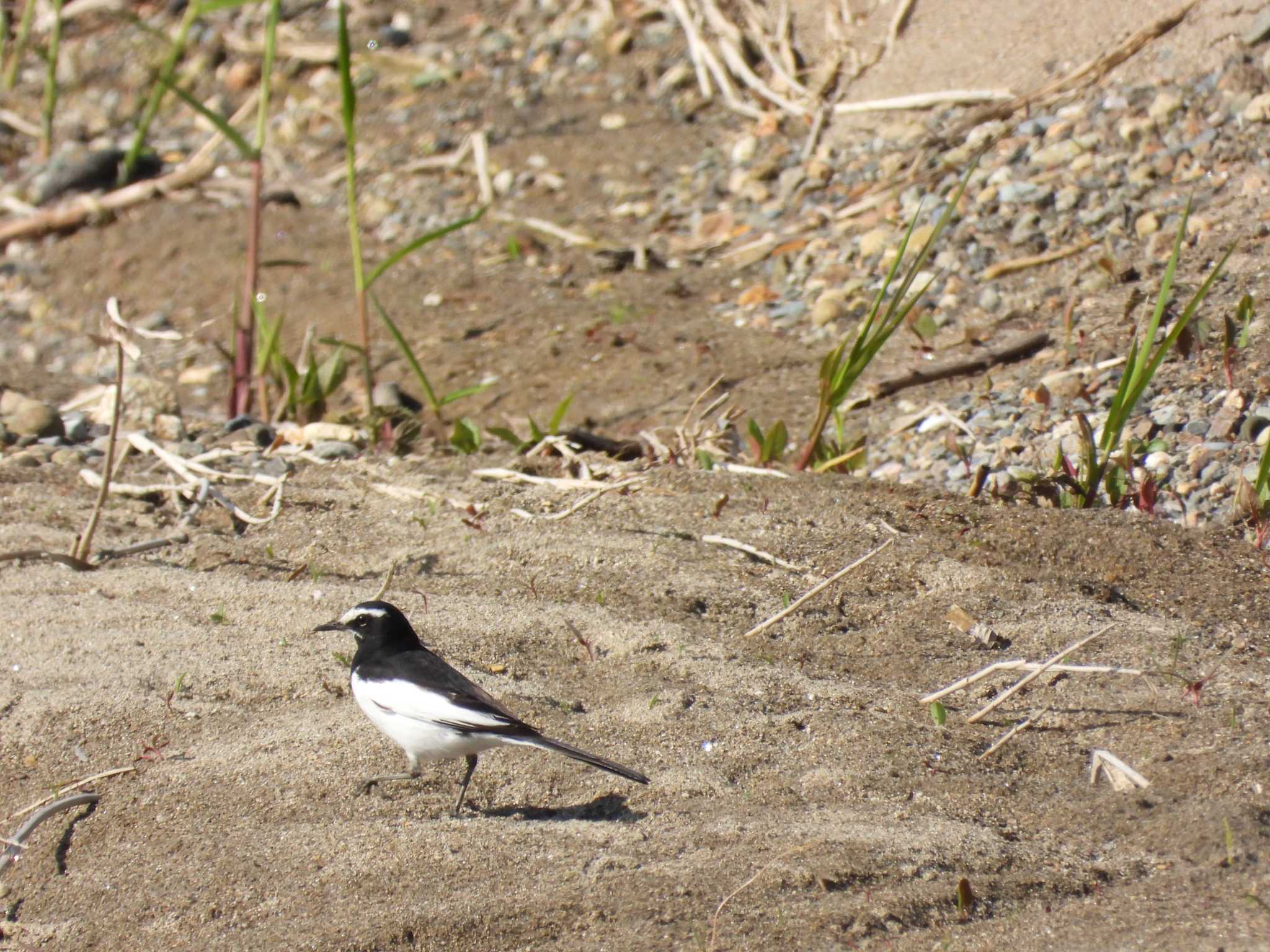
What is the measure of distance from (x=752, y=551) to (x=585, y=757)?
1.30 metres

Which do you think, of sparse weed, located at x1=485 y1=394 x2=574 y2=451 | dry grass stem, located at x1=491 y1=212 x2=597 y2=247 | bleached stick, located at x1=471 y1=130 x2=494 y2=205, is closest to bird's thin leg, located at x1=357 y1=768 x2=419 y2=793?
sparse weed, located at x1=485 y1=394 x2=574 y2=451

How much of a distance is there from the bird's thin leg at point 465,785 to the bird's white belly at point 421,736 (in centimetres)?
3

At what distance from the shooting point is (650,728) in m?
3.42

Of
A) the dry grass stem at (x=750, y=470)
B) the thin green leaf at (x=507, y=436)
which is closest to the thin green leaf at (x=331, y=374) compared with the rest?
the thin green leaf at (x=507, y=436)

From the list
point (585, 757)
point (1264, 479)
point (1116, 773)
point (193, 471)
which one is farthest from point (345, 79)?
point (1116, 773)

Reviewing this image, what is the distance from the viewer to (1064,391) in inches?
197

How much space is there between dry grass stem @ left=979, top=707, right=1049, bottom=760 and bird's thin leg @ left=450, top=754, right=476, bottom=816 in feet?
4.04

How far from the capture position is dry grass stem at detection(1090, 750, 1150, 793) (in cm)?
306

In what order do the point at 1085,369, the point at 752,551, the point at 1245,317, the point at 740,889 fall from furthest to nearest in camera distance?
1. the point at 1085,369
2. the point at 1245,317
3. the point at 752,551
4. the point at 740,889

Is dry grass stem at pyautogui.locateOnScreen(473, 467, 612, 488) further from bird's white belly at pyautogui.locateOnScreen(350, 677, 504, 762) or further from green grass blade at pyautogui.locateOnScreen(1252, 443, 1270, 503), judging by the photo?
green grass blade at pyautogui.locateOnScreen(1252, 443, 1270, 503)

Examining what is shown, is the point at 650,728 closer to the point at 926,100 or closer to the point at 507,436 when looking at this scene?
the point at 507,436

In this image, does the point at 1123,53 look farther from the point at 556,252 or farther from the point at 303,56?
the point at 303,56

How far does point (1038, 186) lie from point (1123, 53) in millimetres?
939

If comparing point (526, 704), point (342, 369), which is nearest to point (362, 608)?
point (526, 704)
